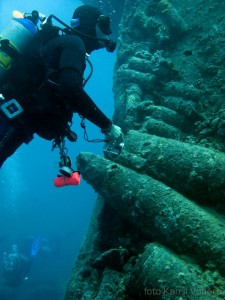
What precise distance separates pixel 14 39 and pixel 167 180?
2537mm

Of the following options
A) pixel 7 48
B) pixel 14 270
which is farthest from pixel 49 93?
pixel 14 270

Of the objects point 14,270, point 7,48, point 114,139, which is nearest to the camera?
point 7,48

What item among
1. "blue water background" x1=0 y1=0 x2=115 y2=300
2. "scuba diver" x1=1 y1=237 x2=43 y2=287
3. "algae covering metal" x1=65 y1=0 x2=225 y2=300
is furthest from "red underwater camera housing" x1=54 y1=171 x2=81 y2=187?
"blue water background" x1=0 y1=0 x2=115 y2=300

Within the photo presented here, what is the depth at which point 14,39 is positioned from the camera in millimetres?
3172

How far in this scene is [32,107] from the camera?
10.5 ft

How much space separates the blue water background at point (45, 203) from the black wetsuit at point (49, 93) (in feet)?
62.6

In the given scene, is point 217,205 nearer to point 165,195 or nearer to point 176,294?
point 165,195

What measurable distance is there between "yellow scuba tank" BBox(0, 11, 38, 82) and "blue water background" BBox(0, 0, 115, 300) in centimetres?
1966

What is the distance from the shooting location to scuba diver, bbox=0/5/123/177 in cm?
299

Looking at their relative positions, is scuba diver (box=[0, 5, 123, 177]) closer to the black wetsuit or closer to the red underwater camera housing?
the black wetsuit

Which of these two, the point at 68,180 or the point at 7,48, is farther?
the point at 68,180

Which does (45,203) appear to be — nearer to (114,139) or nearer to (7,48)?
(114,139)

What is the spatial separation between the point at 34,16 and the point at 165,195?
271 cm

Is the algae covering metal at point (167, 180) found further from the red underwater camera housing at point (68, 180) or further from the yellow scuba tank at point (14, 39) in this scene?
the yellow scuba tank at point (14, 39)
